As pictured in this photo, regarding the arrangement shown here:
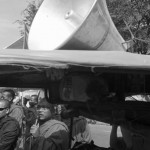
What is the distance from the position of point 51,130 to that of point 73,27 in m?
1.70

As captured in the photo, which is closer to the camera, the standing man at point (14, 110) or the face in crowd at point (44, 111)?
the face in crowd at point (44, 111)

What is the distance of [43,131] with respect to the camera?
466 cm

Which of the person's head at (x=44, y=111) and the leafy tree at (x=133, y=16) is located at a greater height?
the leafy tree at (x=133, y=16)

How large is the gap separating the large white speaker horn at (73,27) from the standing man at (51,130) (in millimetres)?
1297

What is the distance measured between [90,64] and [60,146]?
2154mm

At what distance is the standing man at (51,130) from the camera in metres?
4.13

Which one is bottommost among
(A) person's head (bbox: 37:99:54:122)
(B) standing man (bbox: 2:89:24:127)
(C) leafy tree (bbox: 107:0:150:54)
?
(B) standing man (bbox: 2:89:24:127)

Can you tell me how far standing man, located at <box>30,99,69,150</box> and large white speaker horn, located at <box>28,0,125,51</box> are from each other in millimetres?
1297

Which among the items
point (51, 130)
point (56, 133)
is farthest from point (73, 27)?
point (51, 130)

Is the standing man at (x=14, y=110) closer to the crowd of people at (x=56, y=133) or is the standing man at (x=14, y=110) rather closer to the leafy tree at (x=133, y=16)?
the crowd of people at (x=56, y=133)

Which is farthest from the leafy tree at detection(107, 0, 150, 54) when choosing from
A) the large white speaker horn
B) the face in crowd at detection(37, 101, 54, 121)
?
the large white speaker horn

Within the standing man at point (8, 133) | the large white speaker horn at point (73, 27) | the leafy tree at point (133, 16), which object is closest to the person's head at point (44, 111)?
the standing man at point (8, 133)

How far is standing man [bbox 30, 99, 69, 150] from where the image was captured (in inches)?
163

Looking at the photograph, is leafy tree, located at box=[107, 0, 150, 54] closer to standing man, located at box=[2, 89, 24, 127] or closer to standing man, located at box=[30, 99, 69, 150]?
standing man, located at box=[2, 89, 24, 127]
